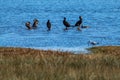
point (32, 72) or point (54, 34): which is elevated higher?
point (32, 72)

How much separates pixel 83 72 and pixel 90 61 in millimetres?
2701

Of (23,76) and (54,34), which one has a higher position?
(23,76)

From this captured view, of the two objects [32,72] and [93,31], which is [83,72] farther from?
[93,31]

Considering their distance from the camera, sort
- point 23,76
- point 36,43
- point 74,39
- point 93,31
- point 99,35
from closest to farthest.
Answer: point 23,76, point 36,43, point 74,39, point 99,35, point 93,31

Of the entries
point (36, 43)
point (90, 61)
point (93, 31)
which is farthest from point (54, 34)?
point (90, 61)

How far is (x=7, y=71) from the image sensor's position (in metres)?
11.6

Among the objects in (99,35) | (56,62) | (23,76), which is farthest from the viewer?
(99,35)

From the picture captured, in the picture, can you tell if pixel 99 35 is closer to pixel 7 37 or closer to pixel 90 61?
pixel 7 37

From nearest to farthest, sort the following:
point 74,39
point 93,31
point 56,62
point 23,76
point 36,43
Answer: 1. point 23,76
2. point 56,62
3. point 36,43
4. point 74,39
5. point 93,31

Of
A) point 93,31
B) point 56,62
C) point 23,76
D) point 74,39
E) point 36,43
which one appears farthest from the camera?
point 93,31

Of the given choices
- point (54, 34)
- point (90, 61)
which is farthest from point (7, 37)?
point (90, 61)

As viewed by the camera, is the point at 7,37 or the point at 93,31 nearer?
the point at 7,37

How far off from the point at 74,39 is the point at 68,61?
39.5 m

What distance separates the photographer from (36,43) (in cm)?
4950
